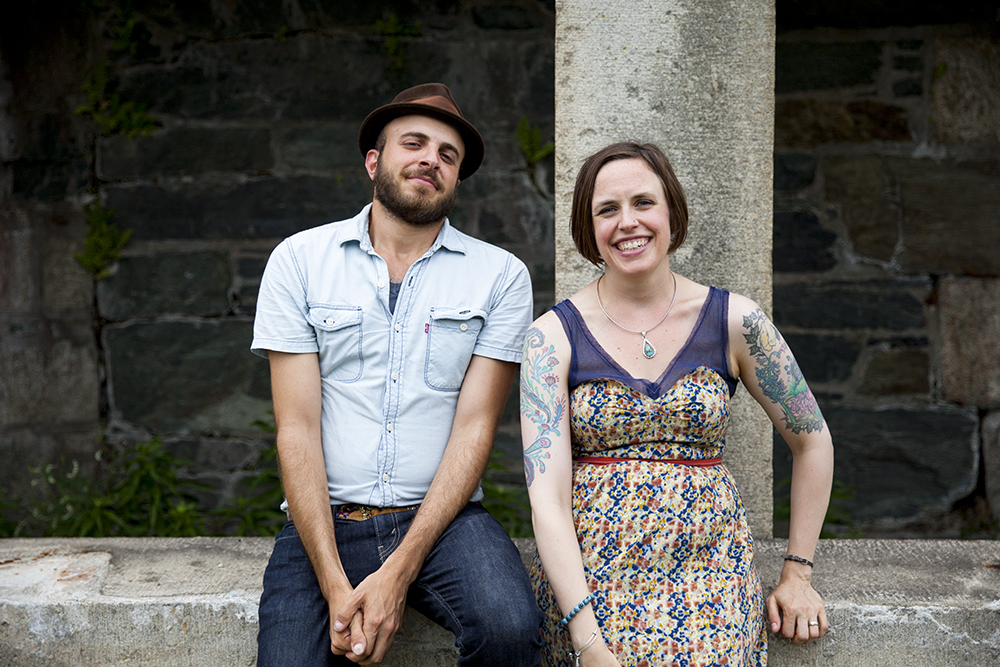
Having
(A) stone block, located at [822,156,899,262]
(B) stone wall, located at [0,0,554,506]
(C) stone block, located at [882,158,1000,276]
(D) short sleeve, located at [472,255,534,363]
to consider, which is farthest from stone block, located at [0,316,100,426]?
(C) stone block, located at [882,158,1000,276]

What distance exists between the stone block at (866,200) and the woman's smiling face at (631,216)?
2168mm

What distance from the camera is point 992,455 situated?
12.1 ft

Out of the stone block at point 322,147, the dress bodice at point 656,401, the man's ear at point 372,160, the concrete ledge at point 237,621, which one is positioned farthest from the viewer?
the stone block at point 322,147

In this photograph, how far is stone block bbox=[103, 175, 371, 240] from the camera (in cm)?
384

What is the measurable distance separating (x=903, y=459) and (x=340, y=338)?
2.87m

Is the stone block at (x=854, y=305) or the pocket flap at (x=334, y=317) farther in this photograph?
the stone block at (x=854, y=305)

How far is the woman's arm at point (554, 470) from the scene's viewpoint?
5.70 ft

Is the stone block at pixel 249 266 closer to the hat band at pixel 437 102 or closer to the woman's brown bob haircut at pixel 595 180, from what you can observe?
the hat band at pixel 437 102

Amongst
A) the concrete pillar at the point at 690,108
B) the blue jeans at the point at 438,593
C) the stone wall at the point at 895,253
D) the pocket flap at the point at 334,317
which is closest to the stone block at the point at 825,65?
the stone wall at the point at 895,253

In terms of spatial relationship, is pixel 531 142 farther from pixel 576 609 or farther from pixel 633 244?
pixel 576 609

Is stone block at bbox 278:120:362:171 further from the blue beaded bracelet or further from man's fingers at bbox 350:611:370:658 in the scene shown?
the blue beaded bracelet

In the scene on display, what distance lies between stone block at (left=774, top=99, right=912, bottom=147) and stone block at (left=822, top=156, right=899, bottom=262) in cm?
10

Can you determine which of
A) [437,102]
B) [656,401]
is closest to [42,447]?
[437,102]

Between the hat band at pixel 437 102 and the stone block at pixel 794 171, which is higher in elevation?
the stone block at pixel 794 171
